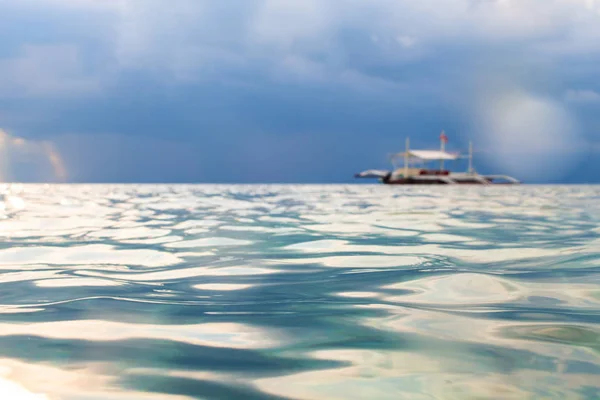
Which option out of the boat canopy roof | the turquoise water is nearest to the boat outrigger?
the boat canopy roof

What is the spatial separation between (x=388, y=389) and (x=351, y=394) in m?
0.12

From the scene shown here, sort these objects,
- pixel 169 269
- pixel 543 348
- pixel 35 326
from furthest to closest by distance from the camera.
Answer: pixel 169 269 < pixel 35 326 < pixel 543 348

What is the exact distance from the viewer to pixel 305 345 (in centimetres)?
216

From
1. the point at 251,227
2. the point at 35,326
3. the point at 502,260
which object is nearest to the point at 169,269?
the point at 35,326

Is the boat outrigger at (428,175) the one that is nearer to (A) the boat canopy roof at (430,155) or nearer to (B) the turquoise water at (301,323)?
(A) the boat canopy roof at (430,155)

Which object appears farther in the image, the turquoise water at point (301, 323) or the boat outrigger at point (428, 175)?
the boat outrigger at point (428, 175)

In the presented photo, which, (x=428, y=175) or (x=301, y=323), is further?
(x=428, y=175)

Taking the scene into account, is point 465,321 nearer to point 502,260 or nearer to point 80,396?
point 80,396

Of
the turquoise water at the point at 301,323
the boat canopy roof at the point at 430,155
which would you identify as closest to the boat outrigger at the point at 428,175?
the boat canopy roof at the point at 430,155

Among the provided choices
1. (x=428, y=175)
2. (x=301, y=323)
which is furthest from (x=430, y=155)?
(x=301, y=323)

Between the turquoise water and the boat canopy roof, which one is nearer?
the turquoise water

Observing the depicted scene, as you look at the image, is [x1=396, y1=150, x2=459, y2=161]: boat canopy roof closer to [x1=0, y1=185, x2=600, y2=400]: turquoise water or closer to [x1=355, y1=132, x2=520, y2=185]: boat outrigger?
[x1=355, y1=132, x2=520, y2=185]: boat outrigger

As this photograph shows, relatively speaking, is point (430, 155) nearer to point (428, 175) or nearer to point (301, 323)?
point (428, 175)

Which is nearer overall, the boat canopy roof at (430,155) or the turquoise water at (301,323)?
→ the turquoise water at (301,323)
